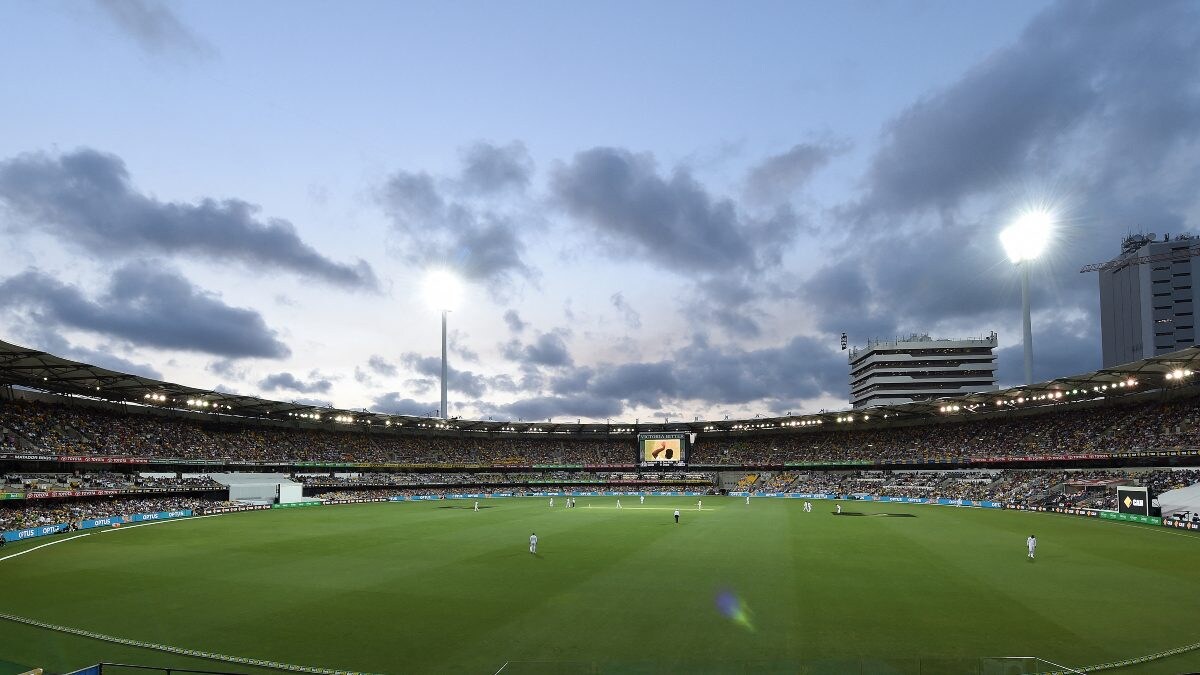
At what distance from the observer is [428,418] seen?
299 ft

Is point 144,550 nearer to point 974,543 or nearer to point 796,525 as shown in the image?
point 796,525

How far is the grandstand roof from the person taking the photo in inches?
2042

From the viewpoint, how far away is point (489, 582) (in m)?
25.3

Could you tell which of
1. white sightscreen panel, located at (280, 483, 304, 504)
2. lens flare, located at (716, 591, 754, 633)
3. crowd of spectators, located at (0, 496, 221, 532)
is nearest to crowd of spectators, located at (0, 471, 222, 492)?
crowd of spectators, located at (0, 496, 221, 532)

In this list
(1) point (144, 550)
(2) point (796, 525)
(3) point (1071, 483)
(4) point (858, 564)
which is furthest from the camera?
(3) point (1071, 483)

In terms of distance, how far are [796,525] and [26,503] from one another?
57.3 meters

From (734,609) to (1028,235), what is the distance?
57.0 metres

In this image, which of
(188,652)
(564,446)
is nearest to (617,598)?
(188,652)

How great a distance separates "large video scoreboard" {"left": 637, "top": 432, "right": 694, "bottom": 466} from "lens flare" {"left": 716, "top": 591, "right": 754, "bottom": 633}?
74.1 m

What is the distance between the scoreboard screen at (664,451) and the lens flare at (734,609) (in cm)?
7411

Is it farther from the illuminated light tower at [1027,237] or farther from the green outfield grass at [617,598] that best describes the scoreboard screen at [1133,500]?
the illuminated light tower at [1027,237]

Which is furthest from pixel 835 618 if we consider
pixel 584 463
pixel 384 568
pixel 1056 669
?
pixel 584 463

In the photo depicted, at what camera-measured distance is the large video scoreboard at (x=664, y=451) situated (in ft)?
316

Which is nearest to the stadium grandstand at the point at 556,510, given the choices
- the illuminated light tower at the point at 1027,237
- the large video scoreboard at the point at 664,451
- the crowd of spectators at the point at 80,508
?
the crowd of spectators at the point at 80,508
